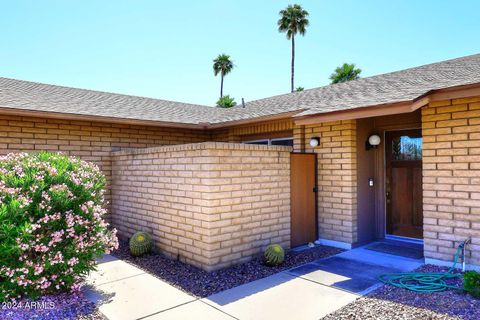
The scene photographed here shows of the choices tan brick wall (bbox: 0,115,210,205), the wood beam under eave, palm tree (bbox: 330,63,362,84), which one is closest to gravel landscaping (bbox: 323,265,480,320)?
the wood beam under eave

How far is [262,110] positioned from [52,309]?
6.62 m

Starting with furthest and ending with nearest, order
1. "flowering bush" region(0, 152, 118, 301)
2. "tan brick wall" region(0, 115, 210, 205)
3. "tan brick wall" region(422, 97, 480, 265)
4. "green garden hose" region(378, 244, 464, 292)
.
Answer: "tan brick wall" region(0, 115, 210, 205) < "tan brick wall" region(422, 97, 480, 265) < "green garden hose" region(378, 244, 464, 292) < "flowering bush" region(0, 152, 118, 301)

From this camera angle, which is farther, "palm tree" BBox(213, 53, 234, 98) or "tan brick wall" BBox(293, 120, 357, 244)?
"palm tree" BBox(213, 53, 234, 98)

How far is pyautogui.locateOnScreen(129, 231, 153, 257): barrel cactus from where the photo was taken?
577cm

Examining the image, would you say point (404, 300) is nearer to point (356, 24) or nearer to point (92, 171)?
point (92, 171)

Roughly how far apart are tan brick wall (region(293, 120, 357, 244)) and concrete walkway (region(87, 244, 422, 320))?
113 centimetres

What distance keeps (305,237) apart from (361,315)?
324cm

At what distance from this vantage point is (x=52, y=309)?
359 centimetres

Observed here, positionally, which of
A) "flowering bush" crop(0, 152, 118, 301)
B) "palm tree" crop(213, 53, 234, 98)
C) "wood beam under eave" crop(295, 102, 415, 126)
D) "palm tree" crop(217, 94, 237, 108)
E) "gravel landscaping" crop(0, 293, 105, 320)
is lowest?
"gravel landscaping" crop(0, 293, 105, 320)

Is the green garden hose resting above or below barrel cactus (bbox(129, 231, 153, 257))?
below

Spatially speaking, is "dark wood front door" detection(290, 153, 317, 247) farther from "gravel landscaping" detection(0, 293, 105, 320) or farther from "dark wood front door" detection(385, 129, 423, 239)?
"gravel landscaping" detection(0, 293, 105, 320)

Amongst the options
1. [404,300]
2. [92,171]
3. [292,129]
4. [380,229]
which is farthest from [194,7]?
[404,300]

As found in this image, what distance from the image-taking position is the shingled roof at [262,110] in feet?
18.4

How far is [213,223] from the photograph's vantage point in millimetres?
4949
